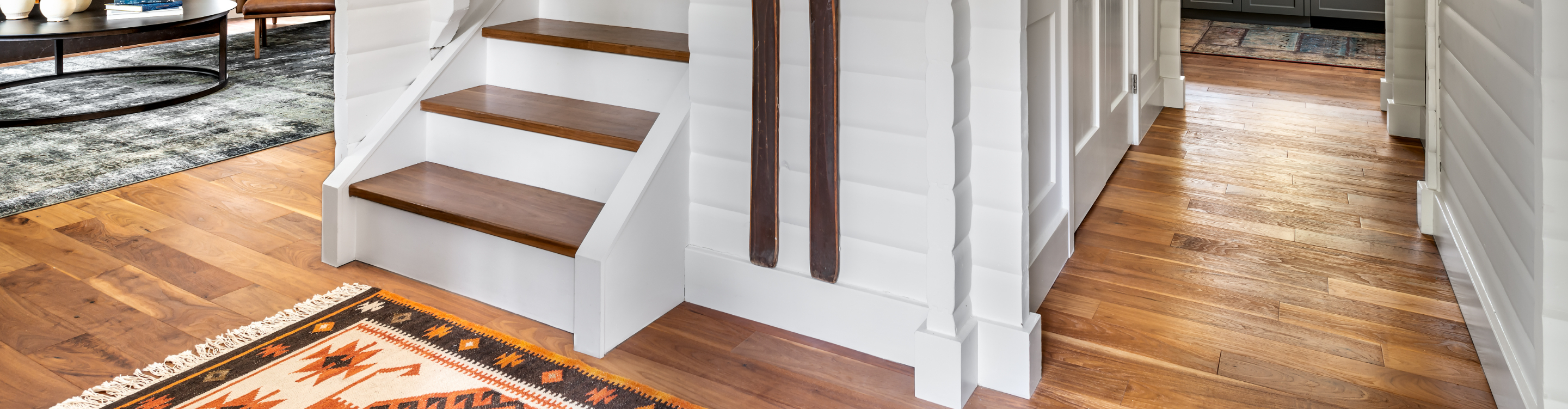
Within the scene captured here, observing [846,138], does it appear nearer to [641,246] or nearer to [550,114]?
[641,246]

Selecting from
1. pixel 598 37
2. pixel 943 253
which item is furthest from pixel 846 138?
pixel 598 37

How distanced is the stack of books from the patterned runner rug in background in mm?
5138

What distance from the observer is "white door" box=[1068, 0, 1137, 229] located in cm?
230

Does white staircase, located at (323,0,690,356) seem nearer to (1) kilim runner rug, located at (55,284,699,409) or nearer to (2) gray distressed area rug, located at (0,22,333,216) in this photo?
(1) kilim runner rug, located at (55,284,699,409)

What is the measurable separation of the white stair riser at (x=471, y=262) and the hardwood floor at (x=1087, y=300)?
0.11 ft

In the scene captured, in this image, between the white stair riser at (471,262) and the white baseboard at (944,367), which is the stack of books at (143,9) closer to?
the white stair riser at (471,262)

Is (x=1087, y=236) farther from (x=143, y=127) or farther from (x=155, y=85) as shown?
(x=155, y=85)

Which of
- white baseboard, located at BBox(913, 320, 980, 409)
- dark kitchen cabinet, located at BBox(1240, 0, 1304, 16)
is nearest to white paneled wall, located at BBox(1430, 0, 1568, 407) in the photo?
white baseboard, located at BBox(913, 320, 980, 409)

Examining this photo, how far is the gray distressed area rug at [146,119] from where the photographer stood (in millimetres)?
2916

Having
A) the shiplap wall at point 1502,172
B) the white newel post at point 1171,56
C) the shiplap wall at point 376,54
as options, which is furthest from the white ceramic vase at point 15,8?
the shiplap wall at point 1502,172

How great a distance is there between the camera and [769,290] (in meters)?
1.89

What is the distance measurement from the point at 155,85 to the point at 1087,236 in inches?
161

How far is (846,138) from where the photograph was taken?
5.57 feet

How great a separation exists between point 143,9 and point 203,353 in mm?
2953
